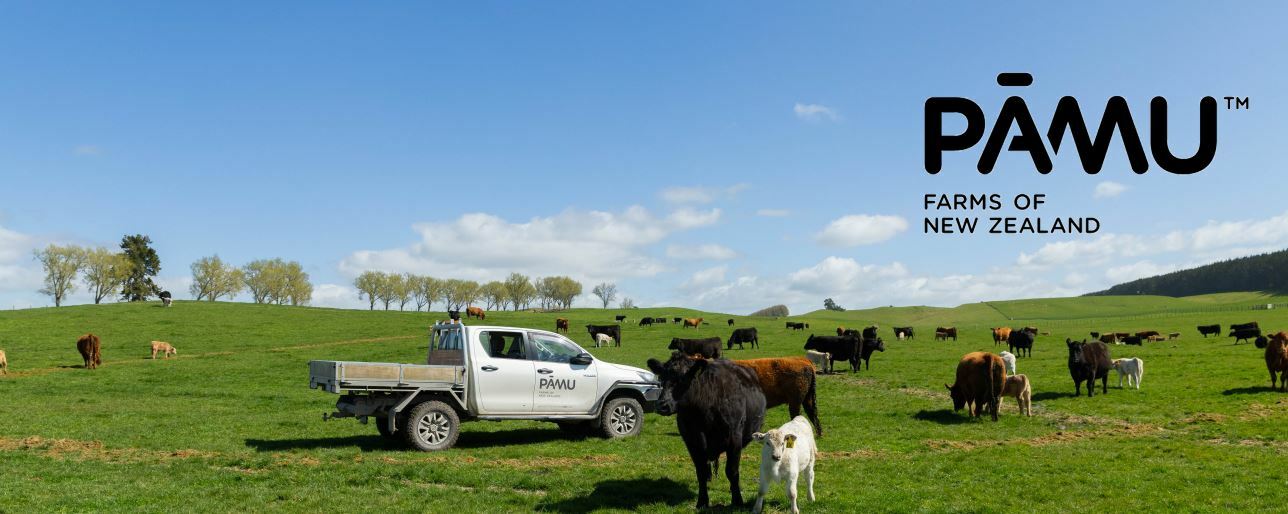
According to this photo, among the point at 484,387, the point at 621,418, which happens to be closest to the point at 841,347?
the point at 621,418

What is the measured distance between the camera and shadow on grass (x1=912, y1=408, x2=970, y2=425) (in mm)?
18991

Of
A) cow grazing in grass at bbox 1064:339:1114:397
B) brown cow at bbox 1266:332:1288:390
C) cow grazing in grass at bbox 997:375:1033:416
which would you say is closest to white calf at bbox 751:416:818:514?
cow grazing in grass at bbox 997:375:1033:416

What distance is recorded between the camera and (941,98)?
23.8m

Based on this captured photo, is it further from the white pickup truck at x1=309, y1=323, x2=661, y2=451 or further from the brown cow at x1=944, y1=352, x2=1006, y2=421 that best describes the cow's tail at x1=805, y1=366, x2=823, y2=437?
the brown cow at x1=944, y1=352, x2=1006, y2=421

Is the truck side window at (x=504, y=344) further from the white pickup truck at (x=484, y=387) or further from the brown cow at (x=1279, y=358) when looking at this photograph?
the brown cow at (x=1279, y=358)

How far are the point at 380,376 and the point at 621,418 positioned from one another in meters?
5.23

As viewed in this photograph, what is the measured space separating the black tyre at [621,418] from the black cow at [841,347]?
1720 cm

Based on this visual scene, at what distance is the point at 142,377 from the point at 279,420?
17.9 metres

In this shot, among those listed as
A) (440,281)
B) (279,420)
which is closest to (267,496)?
(279,420)

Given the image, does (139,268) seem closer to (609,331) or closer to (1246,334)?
(609,331)

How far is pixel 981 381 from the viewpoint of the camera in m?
19.2

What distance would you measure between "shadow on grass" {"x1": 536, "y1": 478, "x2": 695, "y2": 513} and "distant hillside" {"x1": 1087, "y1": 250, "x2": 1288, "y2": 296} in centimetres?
16036

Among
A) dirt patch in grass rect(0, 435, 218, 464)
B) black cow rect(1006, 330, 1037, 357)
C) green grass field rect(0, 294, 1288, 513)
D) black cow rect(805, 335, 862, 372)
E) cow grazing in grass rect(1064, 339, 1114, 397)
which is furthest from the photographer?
black cow rect(1006, 330, 1037, 357)

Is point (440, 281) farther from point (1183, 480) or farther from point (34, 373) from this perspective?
point (1183, 480)
